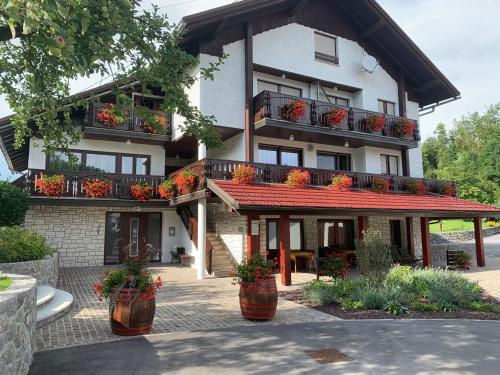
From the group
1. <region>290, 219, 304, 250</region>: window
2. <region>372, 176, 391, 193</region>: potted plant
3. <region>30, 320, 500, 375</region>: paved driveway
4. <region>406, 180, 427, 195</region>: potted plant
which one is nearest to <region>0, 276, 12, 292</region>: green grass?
<region>30, 320, 500, 375</region>: paved driveway

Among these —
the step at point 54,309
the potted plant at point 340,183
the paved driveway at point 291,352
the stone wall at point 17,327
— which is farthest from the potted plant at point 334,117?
the stone wall at point 17,327

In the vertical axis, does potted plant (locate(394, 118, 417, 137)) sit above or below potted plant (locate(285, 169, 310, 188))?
above

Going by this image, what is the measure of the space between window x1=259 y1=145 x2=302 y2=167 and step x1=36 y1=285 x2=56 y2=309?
10635mm

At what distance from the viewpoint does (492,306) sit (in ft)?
29.2

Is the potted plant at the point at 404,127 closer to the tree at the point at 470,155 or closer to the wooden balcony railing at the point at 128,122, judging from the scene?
the wooden balcony railing at the point at 128,122

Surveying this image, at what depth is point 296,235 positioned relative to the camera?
59.2ft

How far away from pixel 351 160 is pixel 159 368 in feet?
56.9

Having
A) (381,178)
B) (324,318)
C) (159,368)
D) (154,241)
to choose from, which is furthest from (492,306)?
(154,241)

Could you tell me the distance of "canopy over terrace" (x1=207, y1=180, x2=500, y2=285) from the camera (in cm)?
1223

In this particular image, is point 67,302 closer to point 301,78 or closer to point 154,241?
point 154,241

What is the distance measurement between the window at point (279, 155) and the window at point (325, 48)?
16.5 feet

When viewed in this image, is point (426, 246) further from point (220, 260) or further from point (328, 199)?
point (220, 260)

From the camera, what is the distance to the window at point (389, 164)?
20.9m

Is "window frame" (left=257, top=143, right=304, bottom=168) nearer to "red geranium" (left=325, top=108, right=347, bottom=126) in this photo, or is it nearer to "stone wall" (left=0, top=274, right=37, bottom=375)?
"red geranium" (left=325, top=108, right=347, bottom=126)
